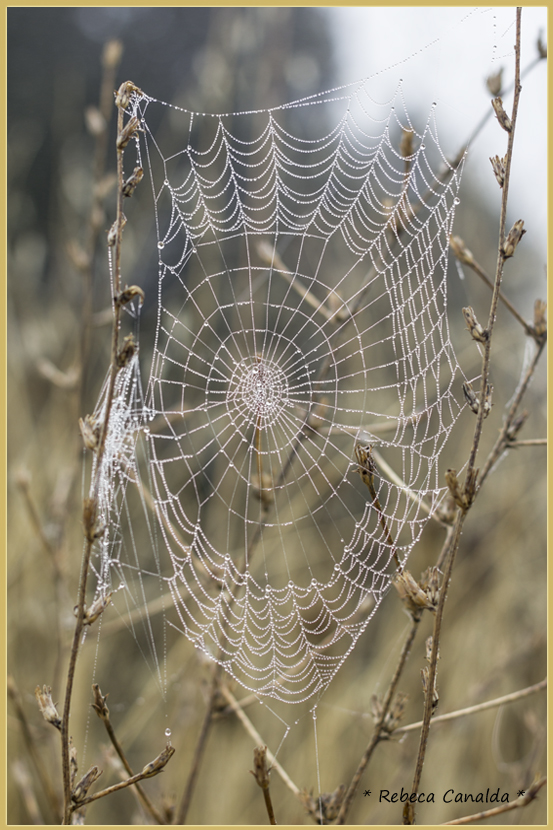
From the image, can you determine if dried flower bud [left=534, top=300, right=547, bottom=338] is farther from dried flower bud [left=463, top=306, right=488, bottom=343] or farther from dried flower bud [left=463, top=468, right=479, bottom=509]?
dried flower bud [left=463, top=468, right=479, bottom=509]

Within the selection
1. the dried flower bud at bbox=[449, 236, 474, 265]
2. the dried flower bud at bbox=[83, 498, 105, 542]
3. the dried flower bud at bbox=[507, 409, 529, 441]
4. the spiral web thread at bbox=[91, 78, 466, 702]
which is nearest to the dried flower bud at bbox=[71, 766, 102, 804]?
the dried flower bud at bbox=[83, 498, 105, 542]

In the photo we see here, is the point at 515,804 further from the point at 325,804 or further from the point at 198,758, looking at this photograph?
the point at 198,758

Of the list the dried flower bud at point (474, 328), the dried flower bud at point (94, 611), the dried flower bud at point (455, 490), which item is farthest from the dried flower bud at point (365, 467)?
the dried flower bud at point (94, 611)

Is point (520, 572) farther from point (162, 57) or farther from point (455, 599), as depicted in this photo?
point (162, 57)

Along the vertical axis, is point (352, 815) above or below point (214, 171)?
below

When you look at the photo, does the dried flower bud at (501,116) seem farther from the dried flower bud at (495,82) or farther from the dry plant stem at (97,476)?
the dry plant stem at (97,476)

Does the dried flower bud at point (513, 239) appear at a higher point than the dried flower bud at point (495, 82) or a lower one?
lower

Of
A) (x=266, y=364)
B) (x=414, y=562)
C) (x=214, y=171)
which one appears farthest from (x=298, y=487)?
(x=214, y=171)
